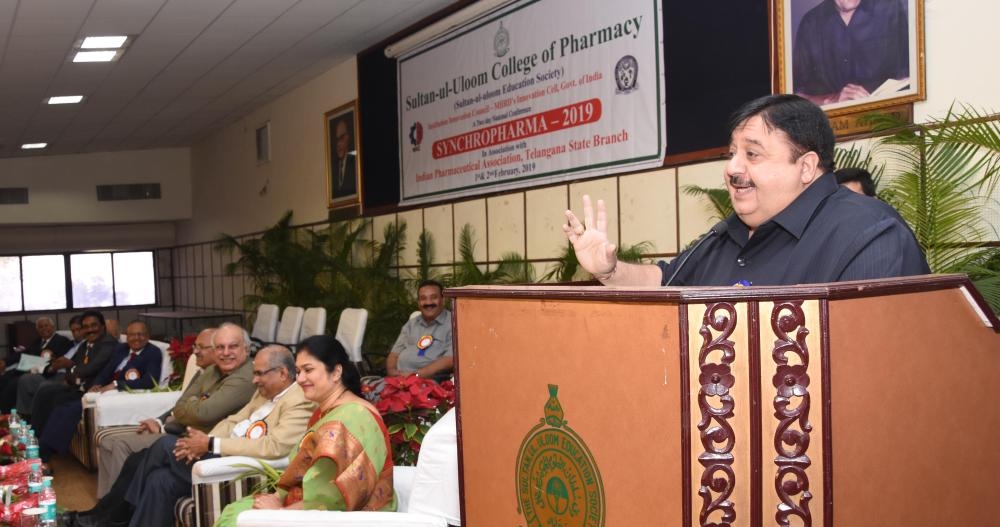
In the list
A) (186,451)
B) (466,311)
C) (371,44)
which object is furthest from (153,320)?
(466,311)

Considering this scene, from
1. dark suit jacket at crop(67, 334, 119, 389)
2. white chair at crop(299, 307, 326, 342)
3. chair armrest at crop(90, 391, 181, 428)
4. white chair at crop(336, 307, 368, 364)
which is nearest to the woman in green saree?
chair armrest at crop(90, 391, 181, 428)

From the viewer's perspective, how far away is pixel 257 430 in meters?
4.24

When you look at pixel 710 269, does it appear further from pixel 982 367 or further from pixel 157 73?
pixel 157 73

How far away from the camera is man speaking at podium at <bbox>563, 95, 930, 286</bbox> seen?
122 cm

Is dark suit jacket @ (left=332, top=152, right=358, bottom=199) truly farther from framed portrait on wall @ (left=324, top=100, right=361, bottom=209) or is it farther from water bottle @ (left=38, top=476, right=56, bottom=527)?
water bottle @ (left=38, top=476, right=56, bottom=527)

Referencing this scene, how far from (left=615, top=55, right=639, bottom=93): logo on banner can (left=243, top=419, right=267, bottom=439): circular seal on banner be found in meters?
2.82

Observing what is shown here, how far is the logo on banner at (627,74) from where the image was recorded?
17.7ft

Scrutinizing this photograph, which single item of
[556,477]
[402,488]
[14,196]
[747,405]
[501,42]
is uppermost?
[501,42]

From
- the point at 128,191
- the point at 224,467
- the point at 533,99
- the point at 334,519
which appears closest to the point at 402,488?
the point at 334,519

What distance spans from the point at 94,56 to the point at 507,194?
4.08 m

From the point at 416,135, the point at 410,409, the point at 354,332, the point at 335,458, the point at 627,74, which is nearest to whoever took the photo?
the point at 335,458

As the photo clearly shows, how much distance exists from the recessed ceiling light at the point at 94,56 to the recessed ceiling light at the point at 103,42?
196 mm

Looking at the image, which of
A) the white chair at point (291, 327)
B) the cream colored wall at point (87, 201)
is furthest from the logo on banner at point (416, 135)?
the cream colored wall at point (87, 201)

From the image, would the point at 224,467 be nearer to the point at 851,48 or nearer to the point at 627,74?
the point at 627,74
